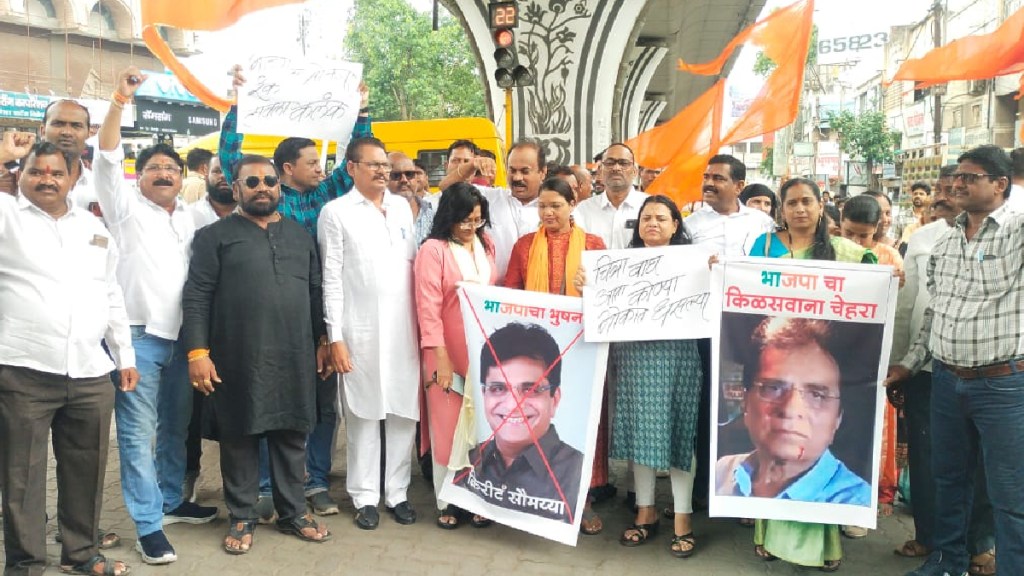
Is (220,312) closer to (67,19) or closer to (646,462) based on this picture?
(646,462)

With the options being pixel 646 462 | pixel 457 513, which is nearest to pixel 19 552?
pixel 457 513

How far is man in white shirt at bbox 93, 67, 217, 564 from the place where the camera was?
142 inches

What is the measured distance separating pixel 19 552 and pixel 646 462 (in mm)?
2665

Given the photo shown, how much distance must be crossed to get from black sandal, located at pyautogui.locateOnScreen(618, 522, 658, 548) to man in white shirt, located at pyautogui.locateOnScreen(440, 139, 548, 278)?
57.9 inches

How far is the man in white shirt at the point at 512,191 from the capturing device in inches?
176

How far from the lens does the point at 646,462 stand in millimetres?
3650

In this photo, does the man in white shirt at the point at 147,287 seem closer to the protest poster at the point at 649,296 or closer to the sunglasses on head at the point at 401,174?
the sunglasses on head at the point at 401,174

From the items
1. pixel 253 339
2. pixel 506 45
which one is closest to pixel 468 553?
pixel 253 339

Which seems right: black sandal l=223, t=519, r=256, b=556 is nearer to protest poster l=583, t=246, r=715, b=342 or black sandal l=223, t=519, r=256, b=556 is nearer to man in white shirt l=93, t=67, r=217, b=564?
man in white shirt l=93, t=67, r=217, b=564

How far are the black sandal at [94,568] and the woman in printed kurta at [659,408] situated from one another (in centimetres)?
223

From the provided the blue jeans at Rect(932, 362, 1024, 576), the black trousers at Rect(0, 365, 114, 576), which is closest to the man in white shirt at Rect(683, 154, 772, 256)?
the blue jeans at Rect(932, 362, 1024, 576)

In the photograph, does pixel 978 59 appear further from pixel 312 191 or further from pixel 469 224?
pixel 312 191

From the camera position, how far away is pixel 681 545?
3.68m

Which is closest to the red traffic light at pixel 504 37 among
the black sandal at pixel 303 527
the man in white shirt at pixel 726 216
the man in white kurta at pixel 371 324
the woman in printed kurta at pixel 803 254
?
the man in white shirt at pixel 726 216
